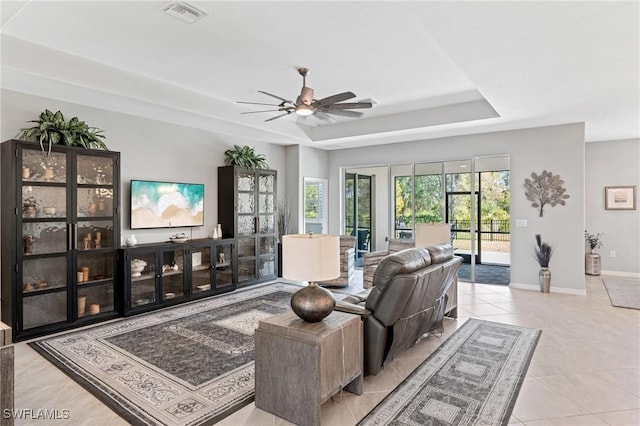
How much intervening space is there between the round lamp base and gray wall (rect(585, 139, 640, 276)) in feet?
25.9

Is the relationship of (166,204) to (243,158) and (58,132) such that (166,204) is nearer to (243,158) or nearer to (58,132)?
(243,158)

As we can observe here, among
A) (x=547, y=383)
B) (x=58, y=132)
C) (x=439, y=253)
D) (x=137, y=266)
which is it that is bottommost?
(x=547, y=383)

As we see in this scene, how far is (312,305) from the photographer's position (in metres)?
2.41

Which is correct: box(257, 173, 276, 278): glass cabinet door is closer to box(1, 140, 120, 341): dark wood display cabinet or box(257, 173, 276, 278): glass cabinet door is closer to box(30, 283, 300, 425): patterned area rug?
box(30, 283, 300, 425): patterned area rug

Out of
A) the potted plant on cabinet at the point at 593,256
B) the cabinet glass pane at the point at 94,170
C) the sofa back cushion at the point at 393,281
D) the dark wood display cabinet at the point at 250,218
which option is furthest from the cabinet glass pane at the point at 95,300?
the potted plant on cabinet at the point at 593,256

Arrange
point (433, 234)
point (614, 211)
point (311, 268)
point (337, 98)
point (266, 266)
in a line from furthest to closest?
1. point (614, 211)
2. point (266, 266)
3. point (433, 234)
4. point (337, 98)
5. point (311, 268)

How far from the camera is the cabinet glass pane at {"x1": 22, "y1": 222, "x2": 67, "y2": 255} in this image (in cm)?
388

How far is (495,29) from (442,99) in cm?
278

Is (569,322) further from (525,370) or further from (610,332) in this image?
(525,370)

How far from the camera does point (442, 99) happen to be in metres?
5.48

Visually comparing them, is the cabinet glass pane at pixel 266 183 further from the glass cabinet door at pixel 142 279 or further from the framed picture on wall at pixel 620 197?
the framed picture on wall at pixel 620 197

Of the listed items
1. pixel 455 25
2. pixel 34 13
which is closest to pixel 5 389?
pixel 34 13

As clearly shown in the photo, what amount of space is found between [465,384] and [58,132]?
487 cm

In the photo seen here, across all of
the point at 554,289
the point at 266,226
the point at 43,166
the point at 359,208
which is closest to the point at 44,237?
the point at 43,166
